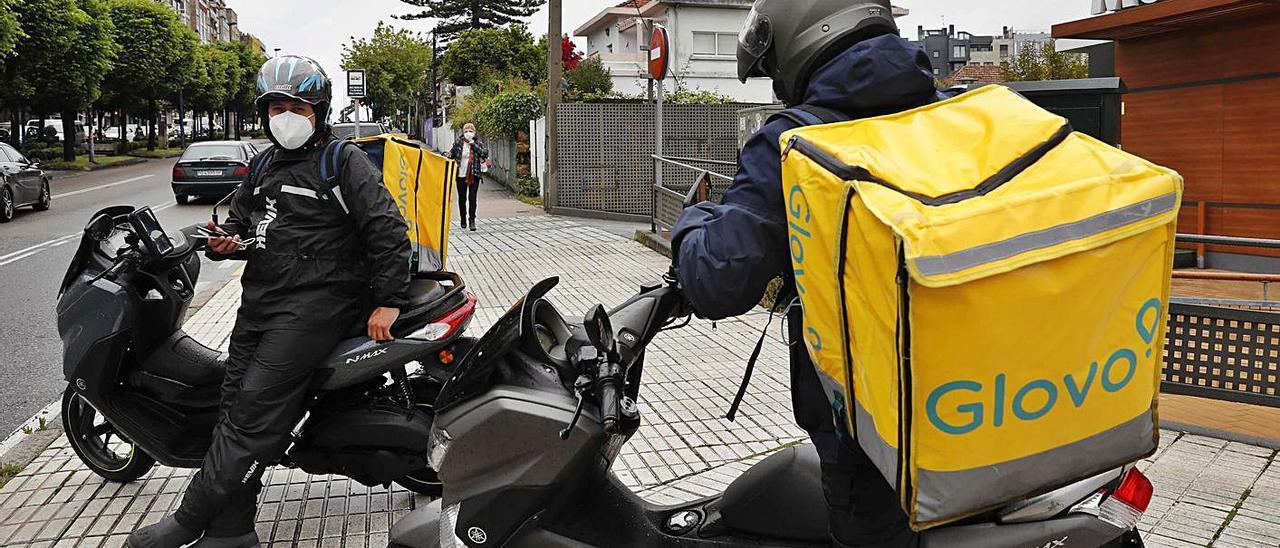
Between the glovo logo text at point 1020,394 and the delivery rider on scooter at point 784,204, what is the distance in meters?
0.37

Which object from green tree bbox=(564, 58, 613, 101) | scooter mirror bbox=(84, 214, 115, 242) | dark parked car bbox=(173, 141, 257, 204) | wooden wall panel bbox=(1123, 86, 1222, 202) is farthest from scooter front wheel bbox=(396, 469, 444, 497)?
dark parked car bbox=(173, 141, 257, 204)

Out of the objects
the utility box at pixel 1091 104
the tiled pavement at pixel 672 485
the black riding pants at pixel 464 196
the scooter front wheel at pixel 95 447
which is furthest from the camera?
the black riding pants at pixel 464 196

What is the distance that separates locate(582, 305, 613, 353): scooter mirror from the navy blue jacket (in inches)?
8.5

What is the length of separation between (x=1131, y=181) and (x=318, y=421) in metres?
3.15

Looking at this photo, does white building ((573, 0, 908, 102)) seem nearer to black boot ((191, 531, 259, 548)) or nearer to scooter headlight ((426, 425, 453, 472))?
black boot ((191, 531, 259, 548))

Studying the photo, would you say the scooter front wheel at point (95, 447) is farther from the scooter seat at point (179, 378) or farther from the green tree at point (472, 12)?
the green tree at point (472, 12)

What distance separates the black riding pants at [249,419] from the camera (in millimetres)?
3781

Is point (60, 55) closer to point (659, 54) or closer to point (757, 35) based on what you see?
point (659, 54)

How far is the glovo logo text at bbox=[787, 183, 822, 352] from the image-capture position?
1921mm

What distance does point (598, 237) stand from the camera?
14.7 meters

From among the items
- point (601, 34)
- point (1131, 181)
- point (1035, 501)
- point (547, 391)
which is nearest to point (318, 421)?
point (547, 391)

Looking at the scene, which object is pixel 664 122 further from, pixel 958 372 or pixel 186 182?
pixel 958 372

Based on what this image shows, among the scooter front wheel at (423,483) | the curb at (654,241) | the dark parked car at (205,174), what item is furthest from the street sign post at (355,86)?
the scooter front wheel at (423,483)

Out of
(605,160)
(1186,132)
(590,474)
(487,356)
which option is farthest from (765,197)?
(605,160)
